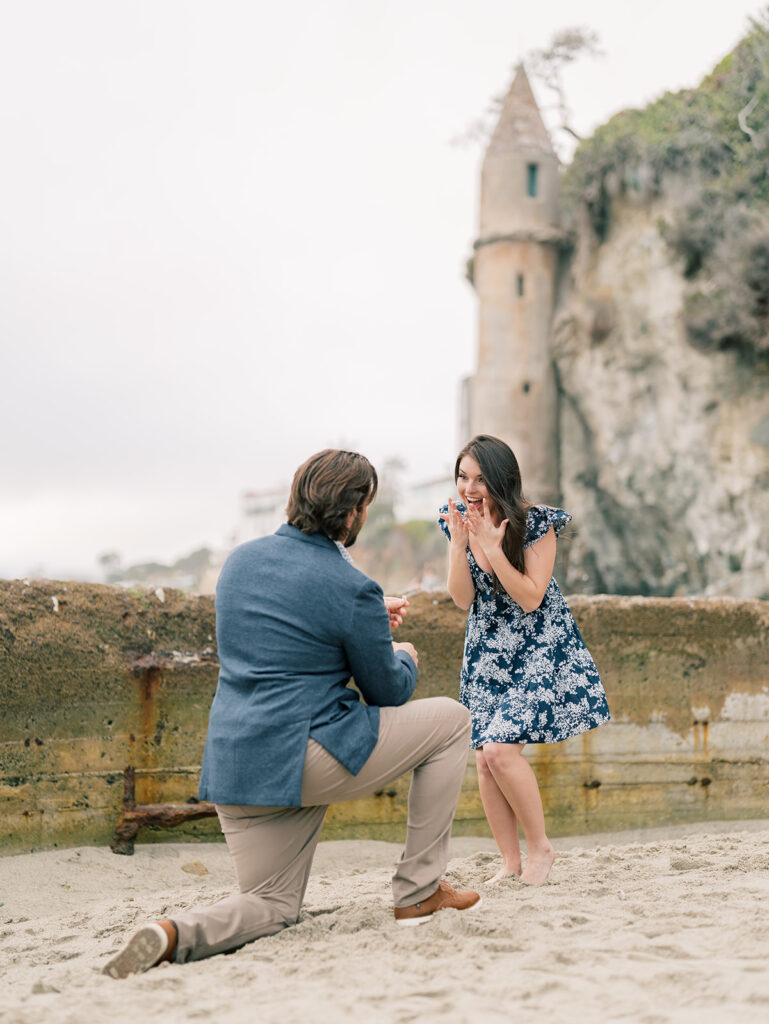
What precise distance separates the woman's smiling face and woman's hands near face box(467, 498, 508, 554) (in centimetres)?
9

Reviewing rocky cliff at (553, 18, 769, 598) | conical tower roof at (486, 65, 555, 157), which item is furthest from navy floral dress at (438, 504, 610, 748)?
conical tower roof at (486, 65, 555, 157)

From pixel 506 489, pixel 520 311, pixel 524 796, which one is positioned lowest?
pixel 524 796

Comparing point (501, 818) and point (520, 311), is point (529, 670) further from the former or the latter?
point (520, 311)

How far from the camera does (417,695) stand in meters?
5.72

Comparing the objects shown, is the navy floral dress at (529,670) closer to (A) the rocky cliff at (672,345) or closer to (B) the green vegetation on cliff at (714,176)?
(B) the green vegetation on cliff at (714,176)

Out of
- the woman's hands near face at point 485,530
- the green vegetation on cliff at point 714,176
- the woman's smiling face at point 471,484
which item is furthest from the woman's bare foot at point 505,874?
the green vegetation on cliff at point 714,176

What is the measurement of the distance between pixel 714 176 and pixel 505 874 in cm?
2361

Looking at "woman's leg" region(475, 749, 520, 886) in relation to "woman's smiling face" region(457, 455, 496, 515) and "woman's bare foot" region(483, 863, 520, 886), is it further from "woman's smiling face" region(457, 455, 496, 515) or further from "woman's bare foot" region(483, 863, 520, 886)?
"woman's smiling face" region(457, 455, 496, 515)

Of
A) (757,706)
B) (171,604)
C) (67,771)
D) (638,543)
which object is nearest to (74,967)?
(67,771)

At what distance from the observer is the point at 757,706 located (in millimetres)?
6078

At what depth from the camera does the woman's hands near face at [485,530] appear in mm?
3861

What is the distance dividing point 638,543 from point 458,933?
25.7 meters

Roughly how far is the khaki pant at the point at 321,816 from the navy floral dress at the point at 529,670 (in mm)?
579

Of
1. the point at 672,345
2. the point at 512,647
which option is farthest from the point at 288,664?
the point at 672,345
